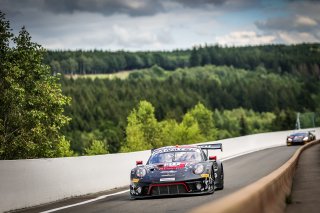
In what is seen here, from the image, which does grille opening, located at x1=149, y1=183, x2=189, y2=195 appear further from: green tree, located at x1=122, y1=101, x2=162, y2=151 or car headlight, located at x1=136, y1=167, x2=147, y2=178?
green tree, located at x1=122, y1=101, x2=162, y2=151

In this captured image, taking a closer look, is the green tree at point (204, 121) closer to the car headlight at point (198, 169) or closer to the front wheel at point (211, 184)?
the front wheel at point (211, 184)

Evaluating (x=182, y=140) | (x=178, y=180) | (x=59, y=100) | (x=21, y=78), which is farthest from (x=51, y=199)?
(x=182, y=140)

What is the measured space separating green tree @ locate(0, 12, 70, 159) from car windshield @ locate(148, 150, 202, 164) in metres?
22.9

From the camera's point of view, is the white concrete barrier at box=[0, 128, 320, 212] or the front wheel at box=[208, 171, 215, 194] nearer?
the white concrete barrier at box=[0, 128, 320, 212]

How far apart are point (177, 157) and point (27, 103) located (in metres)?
26.4

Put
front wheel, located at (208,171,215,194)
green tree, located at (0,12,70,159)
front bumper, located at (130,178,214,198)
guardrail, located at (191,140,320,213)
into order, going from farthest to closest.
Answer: green tree, located at (0,12,70,159)
front wheel, located at (208,171,215,194)
front bumper, located at (130,178,214,198)
guardrail, located at (191,140,320,213)

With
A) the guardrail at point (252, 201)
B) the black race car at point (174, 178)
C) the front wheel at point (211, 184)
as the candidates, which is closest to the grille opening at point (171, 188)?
the black race car at point (174, 178)

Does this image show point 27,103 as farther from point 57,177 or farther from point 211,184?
point 211,184

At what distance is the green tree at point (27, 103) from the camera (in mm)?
38438

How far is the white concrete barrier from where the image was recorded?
45.1 feet

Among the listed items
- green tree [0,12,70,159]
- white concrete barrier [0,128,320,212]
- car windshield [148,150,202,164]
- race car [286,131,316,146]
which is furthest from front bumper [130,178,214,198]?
race car [286,131,316,146]

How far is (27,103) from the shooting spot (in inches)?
1586

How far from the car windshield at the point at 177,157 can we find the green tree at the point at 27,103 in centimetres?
2288

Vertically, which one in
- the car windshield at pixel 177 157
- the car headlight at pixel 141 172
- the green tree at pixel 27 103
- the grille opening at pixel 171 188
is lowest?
the grille opening at pixel 171 188
